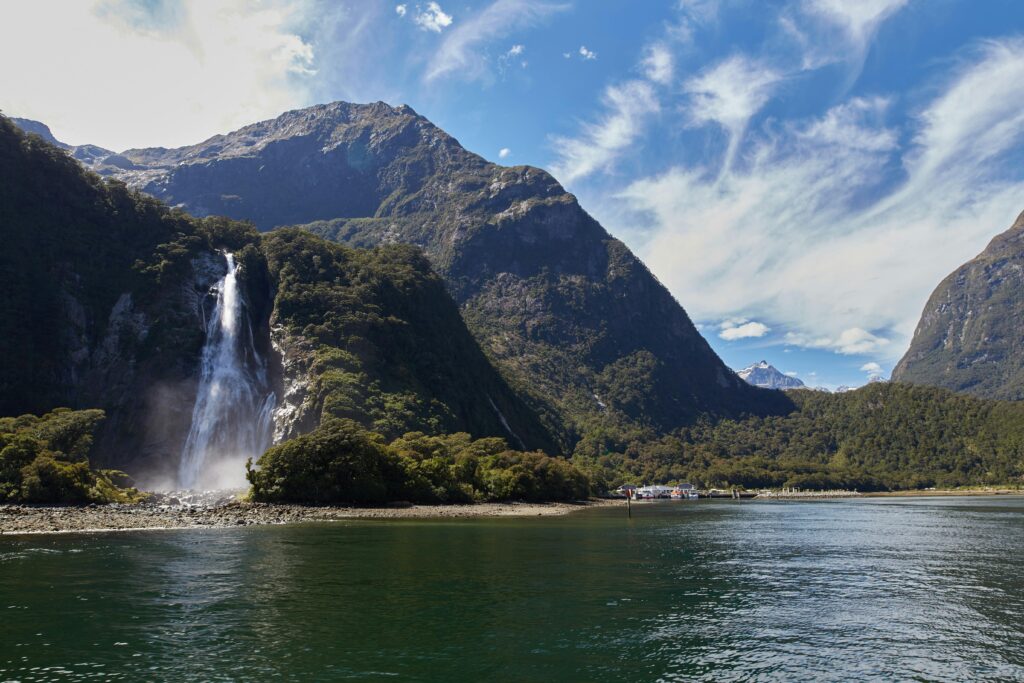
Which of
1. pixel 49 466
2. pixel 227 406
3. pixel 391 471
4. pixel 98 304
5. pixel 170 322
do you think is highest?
pixel 98 304

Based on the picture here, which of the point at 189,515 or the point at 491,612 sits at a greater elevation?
the point at 189,515

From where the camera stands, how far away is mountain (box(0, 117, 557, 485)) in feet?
393

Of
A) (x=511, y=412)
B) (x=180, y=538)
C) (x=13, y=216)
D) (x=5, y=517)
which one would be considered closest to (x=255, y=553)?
(x=180, y=538)

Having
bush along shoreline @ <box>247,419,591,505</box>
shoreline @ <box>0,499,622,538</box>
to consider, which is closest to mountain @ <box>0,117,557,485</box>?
bush along shoreline @ <box>247,419,591,505</box>

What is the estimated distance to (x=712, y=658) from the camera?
2291 centimetres

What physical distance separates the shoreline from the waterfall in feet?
117

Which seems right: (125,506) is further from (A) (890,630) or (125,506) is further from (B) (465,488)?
(A) (890,630)

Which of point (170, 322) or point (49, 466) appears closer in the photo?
point (49, 466)

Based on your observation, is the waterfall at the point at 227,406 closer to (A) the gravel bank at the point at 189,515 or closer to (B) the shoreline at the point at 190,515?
(B) the shoreline at the point at 190,515

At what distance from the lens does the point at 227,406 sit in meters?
126

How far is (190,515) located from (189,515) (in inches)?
4.0

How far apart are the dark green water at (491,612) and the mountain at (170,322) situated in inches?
3006

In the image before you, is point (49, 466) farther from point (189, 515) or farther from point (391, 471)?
point (391, 471)

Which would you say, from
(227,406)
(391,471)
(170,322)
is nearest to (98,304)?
(170,322)
